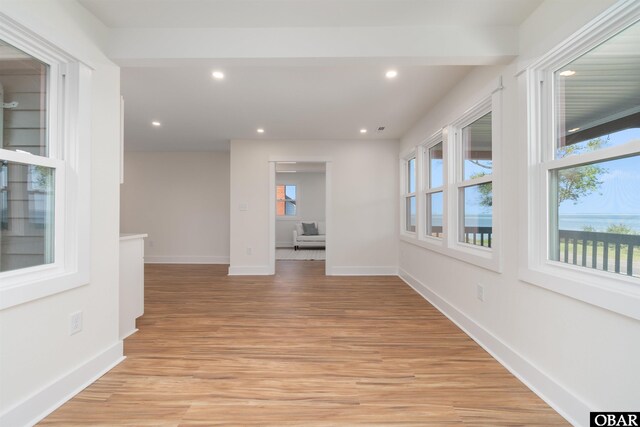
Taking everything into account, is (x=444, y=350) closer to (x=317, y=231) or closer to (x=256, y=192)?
(x=256, y=192)

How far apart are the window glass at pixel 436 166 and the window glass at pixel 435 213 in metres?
0.14

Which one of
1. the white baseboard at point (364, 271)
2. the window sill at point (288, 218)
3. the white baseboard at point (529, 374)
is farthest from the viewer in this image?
the window sill at point (288, 218)

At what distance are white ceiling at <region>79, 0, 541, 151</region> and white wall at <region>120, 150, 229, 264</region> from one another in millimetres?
1338

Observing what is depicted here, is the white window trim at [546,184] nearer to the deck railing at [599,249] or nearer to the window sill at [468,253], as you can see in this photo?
the deck railing at [599,249]

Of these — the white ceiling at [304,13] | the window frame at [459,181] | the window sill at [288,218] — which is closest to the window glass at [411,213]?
the window frame at [459,181]

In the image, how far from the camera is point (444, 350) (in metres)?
2.19

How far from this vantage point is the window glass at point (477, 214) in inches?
94.9

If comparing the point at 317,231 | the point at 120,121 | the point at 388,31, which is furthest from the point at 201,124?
the point at 317,231

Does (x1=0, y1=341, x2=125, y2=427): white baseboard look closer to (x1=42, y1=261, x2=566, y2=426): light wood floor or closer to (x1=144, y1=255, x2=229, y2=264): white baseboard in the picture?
(x1=42, y1=261, x2=566, y2=426): light wood floor

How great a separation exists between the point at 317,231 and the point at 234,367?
6904 mm

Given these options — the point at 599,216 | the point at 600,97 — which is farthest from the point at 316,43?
the point at 599,216

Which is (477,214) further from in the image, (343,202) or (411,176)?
(343,202)

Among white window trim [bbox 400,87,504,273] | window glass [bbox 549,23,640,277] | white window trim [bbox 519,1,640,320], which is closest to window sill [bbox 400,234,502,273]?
white window trim [bbox 400,87,504,273]

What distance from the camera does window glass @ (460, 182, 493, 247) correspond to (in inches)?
94.9
